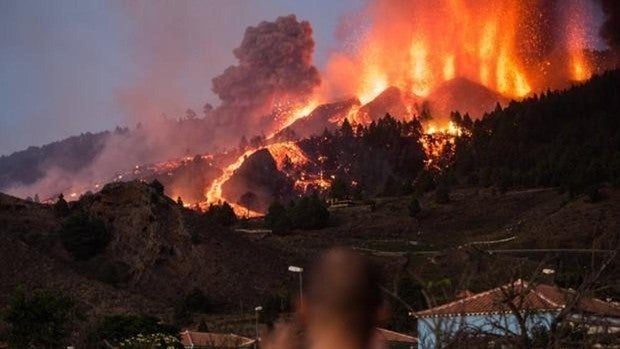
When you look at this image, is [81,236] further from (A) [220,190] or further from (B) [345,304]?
(A) [220,190]

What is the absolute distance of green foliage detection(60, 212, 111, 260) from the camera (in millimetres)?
46031

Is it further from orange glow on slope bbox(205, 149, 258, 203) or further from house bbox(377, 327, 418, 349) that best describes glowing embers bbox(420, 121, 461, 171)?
house bbox(377, 327, 418, 349)

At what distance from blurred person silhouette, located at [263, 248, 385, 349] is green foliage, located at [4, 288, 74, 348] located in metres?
21.8

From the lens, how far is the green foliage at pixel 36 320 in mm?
26344

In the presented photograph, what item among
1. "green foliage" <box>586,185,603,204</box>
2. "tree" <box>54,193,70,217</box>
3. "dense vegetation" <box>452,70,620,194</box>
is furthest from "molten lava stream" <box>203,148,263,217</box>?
"green foliage" <box>586,185,603,204</box>

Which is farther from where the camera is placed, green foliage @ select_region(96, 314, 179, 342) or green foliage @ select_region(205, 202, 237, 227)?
green foliage @ select_region(205, 202, 237, 227)

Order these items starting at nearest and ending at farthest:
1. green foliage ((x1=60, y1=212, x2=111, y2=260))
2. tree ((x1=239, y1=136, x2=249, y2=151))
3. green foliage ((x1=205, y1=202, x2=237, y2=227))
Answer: green foliage ((x1=60, y1=212, x2=111, y2=260))
green foliage ((x1=205, y1=202, x2=237, y2=227))
tree ((x1=239, y1=136, x2=249, y2=151))

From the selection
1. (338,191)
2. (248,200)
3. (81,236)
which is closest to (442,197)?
(338,191)

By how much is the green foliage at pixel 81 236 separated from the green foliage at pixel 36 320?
19258 millimetres

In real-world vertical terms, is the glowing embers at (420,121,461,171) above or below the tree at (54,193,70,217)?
above

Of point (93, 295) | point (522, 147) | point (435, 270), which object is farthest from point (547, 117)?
point (93, 295)

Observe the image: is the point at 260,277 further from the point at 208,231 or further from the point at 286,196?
the point at 286,196

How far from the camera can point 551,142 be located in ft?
286

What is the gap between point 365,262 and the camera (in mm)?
6844
